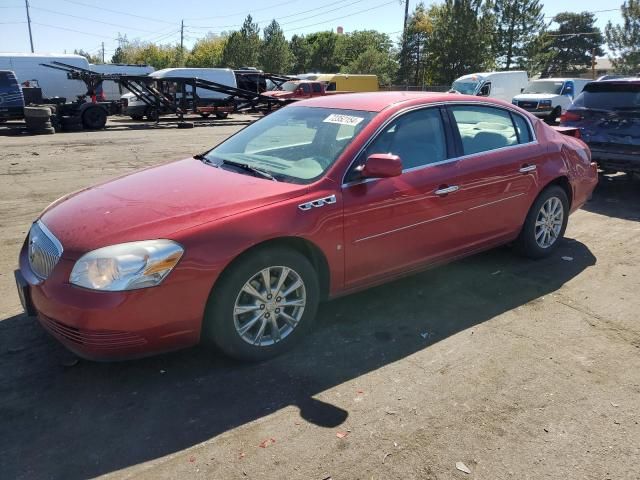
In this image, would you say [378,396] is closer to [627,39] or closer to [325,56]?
[627,39]

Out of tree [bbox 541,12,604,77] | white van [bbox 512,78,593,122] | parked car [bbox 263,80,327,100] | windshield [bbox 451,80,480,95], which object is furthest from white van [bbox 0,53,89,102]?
tree [bbox 541,12,604,77]

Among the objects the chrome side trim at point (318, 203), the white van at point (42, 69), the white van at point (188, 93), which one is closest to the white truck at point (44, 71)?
the white van at point (42, 69)

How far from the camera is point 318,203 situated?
346 cm

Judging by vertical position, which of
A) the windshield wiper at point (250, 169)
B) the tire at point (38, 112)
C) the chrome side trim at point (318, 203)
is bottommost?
the tire at point (38, 112)

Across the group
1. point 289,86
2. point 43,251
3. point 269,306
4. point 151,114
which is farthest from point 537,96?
point 43,251

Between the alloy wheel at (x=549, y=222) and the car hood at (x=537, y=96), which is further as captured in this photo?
the car hood at (x=537, y=96)

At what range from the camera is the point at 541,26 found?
42.5 metres

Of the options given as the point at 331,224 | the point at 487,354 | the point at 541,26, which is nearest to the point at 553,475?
the point at 487,354

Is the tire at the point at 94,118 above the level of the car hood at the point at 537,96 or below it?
below

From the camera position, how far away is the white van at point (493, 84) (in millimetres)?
23516

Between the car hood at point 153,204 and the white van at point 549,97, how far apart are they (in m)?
18.9

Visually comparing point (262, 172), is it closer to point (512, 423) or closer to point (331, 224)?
point (331, 224)

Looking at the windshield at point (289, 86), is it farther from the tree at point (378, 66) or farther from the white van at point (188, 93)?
the tree at point (378, 66)

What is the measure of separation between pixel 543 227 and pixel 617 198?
364 cm
